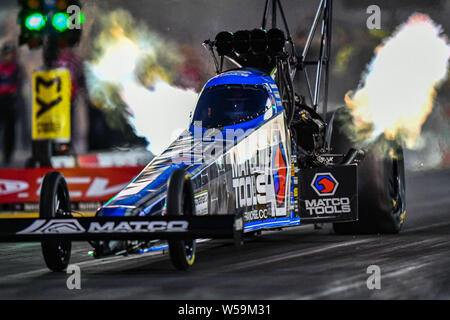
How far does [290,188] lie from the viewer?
10930mm

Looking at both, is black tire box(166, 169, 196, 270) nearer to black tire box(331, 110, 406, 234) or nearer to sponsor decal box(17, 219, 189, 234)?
sponsor decal box(17, 219, 189, 234)

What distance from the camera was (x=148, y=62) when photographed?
20.8 m

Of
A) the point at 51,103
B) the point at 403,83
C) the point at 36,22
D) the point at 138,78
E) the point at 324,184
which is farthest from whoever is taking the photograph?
the point at 138,78

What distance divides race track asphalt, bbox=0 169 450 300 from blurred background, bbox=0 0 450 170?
7.60m

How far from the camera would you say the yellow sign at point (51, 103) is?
64.6 feet

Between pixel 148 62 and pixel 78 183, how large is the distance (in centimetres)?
425

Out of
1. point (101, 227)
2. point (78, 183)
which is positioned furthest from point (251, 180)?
point (78, 183)

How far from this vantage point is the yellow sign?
776 inches

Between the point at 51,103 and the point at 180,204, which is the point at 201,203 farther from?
the point at 51,103

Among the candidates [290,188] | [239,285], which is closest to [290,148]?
[290,188]

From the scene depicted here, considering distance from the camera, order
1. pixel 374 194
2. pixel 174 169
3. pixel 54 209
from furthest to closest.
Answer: pixel 374 194 < pixel 174 169 < pixel 54 209

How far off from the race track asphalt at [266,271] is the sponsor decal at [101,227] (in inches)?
18.7

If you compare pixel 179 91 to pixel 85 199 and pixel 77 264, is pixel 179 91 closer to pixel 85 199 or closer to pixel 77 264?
pixel 85 199
